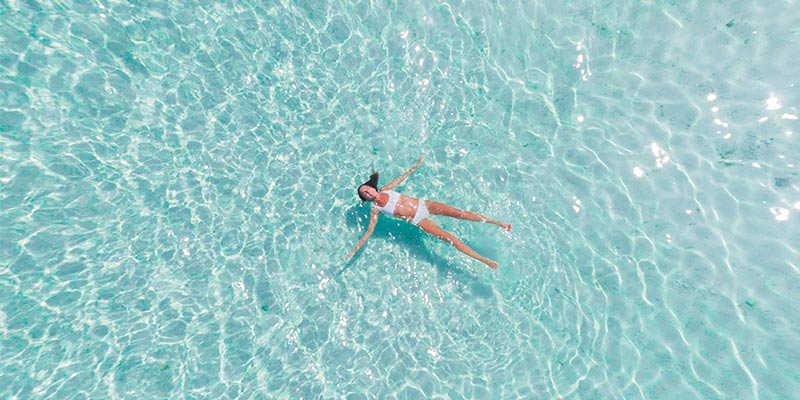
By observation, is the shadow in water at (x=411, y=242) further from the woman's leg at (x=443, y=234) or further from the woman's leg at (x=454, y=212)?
the woman's leg at (x=454, y=212)

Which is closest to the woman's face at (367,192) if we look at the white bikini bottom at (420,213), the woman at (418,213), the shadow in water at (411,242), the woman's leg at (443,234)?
the woman at (418,213)

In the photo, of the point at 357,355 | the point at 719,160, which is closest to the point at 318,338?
the point at 357,355

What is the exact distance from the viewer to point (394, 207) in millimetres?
7223

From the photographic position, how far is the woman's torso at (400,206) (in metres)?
7.22

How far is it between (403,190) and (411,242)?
933mm

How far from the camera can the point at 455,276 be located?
7832 millimetres

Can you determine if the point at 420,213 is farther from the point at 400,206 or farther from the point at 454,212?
the point at 454,212

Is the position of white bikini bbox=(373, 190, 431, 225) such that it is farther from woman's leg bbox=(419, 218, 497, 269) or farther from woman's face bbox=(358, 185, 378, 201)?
woman's face bbox=(358, 185, 378, 201)

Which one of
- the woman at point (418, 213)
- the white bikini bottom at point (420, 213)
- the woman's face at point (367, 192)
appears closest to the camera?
the woman's face at point (367, 192)

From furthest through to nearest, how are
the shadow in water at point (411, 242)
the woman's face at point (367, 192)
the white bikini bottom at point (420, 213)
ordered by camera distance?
1. the shadow in water at point (411, 242)
2. the white bikini bottom at point (420, 213)
3. the woman's face at point (367, 192)

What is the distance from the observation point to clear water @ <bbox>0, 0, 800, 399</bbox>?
23.6ft

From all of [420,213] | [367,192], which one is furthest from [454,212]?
[367,192]

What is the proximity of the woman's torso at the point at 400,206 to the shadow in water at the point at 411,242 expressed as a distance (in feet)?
2.36

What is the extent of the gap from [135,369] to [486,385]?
546 cm
